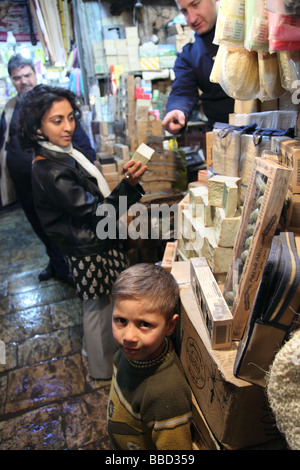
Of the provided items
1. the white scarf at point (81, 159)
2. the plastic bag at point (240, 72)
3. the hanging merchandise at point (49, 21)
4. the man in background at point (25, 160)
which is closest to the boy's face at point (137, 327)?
the plastic bag at point (240, 72)

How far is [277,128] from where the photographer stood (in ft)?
4.56

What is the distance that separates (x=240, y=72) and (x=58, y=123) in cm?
122

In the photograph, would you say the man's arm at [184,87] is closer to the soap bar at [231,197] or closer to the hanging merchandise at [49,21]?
the hanging merchandise at [49,21]

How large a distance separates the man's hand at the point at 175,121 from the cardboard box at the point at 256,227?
1.34 meters

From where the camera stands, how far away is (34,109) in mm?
1892

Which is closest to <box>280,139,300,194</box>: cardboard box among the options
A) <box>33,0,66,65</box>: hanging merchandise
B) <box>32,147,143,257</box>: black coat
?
<box>32,147,143,257</box>: black coat

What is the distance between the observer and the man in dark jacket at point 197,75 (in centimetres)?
207

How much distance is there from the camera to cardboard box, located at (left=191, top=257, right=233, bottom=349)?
1.07 m

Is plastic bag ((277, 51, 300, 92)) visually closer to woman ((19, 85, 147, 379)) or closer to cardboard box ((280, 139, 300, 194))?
cardboard box ((280, 139, 300, 194))

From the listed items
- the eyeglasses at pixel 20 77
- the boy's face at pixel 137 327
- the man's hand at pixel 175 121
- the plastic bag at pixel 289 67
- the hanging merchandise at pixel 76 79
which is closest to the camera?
the plastic bag at pixel 289 67

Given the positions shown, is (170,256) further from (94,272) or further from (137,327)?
(137,327)

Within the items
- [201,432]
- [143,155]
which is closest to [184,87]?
[143,155]
